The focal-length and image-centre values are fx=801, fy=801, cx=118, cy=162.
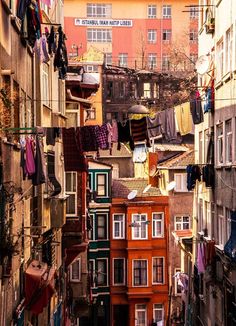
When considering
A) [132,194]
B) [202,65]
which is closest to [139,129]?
[202,65]

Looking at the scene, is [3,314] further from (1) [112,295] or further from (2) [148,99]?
(2) [148,99]

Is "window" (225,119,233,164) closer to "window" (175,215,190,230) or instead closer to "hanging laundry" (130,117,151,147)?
"hanging laundry" (130,117,151,147)

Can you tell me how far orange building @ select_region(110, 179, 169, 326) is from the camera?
45406mm

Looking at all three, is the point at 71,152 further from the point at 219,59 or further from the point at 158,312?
the point at 158,312

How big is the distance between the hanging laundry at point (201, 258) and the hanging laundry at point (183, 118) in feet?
26.6

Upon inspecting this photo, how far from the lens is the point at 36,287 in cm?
1884

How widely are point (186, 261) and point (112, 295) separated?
822 centimetres

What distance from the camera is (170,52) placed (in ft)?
258

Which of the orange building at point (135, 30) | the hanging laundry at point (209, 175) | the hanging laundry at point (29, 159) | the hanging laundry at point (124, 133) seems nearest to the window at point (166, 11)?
the orange building at point (135, 30)

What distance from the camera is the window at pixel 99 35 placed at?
77750 mm

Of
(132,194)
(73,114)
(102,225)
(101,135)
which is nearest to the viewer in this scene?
(101,135)

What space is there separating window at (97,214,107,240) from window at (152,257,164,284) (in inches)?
126

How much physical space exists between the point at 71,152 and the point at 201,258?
9969mm

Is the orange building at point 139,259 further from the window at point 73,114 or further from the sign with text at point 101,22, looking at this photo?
the sign with text at point 101,22
